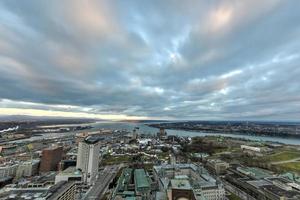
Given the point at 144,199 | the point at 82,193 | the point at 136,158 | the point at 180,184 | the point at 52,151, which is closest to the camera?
the point at 180,184

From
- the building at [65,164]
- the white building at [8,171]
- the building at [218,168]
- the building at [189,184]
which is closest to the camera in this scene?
the building at [189,184]

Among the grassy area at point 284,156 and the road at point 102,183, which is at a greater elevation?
the grassy area at point 284,156

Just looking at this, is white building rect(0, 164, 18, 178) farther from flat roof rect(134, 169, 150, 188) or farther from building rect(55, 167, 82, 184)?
flat roof rect(134, 169, 150, 188)

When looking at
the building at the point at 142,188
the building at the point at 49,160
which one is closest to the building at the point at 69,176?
the building at the point at 142,188

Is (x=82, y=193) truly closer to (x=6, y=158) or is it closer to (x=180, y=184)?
(x=180, y=184)

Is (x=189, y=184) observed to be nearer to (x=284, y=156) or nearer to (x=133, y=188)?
(x=133, y=188)

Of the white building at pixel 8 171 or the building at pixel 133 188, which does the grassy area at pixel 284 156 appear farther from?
the white building at pixel 8 171

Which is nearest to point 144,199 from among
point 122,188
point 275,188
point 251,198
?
point 122,188
